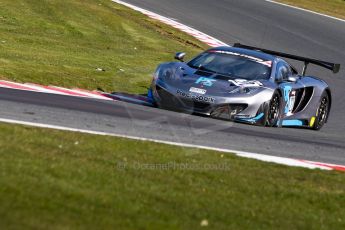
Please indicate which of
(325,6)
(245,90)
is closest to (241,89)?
(245,90)

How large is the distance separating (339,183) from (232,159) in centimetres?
111

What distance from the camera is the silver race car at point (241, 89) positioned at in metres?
12.0

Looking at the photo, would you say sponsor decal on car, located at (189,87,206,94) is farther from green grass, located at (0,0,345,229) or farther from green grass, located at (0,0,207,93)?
green grass, located at (0,0,345,229)

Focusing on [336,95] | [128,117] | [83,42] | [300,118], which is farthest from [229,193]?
[83,42]

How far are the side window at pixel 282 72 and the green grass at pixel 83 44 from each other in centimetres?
285

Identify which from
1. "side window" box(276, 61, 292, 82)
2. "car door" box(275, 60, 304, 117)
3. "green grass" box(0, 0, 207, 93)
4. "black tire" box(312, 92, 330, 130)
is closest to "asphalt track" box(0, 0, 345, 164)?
"black tire" box(312, 92, 330, 130)

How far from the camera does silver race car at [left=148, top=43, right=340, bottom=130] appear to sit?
39.5 feet

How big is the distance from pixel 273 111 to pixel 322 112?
87.7 inches

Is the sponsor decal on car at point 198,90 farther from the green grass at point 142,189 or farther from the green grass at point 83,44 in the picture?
the green grass at point 142,189

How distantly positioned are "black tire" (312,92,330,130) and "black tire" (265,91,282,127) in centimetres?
170

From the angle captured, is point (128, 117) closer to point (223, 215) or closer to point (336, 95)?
point (223, 215)

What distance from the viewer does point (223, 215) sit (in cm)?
649

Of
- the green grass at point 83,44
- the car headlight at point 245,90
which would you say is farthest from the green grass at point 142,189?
the green grass at point 83,44

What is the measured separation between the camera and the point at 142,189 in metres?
6.77
